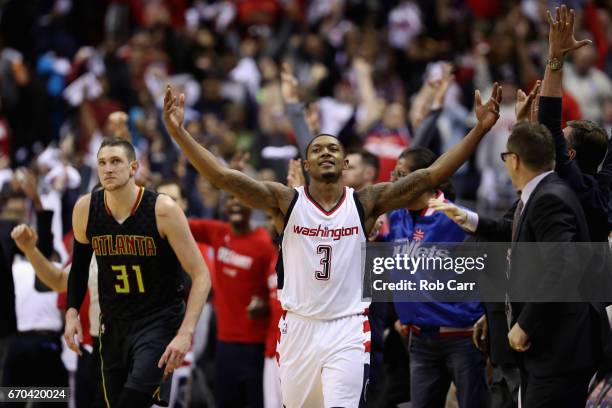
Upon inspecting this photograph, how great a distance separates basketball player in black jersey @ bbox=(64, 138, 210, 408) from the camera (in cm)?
778

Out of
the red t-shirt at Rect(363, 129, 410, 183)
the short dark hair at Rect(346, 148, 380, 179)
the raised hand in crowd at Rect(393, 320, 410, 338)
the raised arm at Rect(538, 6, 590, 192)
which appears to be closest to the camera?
the raised arm at Rect(538, 6, 590, 192)

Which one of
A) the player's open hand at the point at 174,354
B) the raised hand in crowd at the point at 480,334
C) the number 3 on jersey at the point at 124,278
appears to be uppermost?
the number 3 on jersey at the point at 124,278

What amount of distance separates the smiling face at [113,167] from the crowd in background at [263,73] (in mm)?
4974

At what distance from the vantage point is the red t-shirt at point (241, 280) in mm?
10562

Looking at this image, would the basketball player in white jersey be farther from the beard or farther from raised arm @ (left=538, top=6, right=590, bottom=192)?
raised arm @ (left=538, top=6, right=590, bottom=192)

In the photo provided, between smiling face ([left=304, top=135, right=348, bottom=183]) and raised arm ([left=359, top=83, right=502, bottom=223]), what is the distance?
324 millimetres

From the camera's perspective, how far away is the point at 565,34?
7.06m

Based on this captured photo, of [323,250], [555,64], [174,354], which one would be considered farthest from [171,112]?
[555,64]

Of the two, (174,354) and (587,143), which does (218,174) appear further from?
(587,143)

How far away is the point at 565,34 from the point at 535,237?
1.58 metres

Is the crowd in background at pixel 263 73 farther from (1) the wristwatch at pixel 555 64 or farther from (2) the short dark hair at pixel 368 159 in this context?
(1) the wristwatch at pixel 555 64

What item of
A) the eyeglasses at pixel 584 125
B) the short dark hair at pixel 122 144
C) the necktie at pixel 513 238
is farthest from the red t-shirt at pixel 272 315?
the eyeglasses at pixel 584 125

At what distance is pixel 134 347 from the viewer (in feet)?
25.4

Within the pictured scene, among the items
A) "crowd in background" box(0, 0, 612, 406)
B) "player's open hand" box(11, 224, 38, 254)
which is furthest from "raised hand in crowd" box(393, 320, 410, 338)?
"crowd in background" box(0, 0, 612, 406)
